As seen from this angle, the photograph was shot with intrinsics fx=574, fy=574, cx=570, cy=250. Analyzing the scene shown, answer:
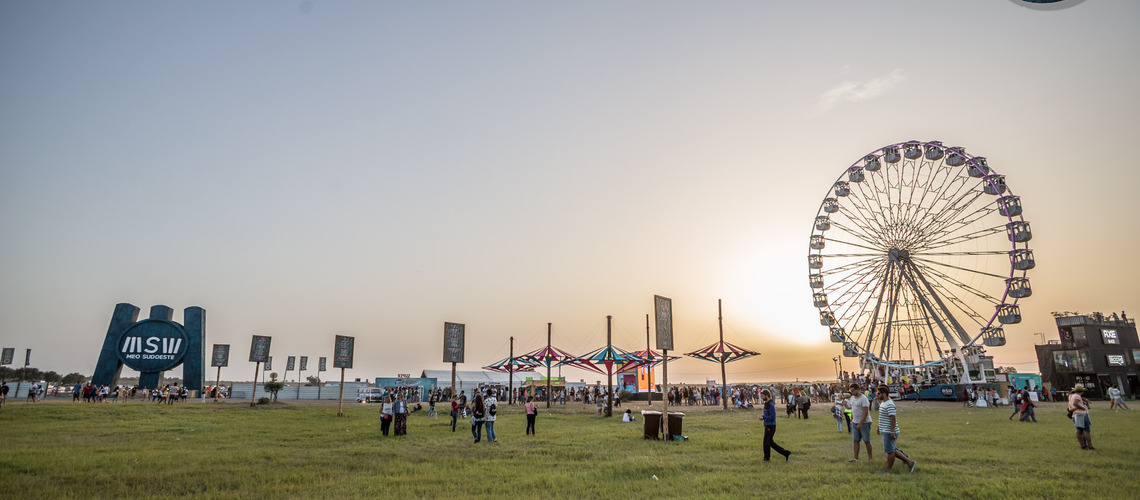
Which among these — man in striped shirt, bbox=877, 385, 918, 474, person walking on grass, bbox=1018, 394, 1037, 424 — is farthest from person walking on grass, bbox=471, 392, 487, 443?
person walking on grass, bbox=1018, 394, 1037, 424

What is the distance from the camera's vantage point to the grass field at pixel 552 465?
30.5 ft

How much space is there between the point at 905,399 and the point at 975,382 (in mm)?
5169

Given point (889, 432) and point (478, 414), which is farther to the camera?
point (478, 414)

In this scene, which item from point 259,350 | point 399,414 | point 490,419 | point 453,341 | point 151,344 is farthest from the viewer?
point 151,344

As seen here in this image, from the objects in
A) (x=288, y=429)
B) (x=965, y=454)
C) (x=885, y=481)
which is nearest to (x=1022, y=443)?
(x=965, y=454)

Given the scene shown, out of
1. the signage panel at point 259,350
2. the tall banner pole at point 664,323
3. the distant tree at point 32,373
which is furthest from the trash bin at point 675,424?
the distant tree at point 32,373

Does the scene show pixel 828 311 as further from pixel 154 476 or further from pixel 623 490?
pixel 154 476

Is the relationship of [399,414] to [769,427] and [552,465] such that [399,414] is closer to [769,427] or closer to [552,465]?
[552,465]

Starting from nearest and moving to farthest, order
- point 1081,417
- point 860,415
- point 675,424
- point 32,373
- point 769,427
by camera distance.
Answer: point 860,415
point 769,427
point 1081,417
point 675,424
point 32,373

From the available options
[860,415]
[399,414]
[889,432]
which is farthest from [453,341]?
[889,432]

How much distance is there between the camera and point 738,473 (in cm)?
1104

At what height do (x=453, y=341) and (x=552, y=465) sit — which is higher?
(x=453, y=341)

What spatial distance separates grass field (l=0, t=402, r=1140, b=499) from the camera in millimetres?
9305

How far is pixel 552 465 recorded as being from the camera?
12.2m
